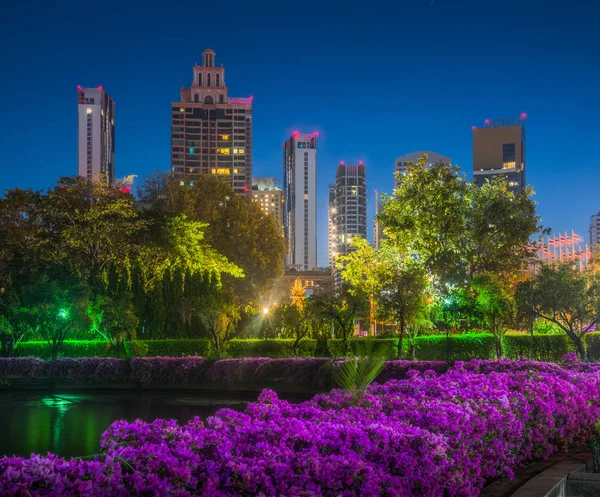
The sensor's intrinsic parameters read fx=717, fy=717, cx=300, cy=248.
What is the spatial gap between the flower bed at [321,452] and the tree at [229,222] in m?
37.5

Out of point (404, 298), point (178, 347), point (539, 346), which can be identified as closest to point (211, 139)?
point (178, 347)

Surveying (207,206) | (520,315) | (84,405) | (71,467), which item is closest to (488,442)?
(71,467)

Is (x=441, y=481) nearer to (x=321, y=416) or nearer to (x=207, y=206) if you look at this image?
(x=321, y=416)

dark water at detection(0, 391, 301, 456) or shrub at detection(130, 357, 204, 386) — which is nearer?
dark water at detection(0, 391, 301, 456)

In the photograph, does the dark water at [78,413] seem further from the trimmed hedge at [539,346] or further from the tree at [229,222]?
the tree at [229,222]

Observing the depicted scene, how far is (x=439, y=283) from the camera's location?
30.4m

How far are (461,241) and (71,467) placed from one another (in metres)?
28.1

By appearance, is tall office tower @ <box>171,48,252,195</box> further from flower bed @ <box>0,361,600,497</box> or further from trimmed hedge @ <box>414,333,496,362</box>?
flower bed @ <box>0,361,600,497</box>

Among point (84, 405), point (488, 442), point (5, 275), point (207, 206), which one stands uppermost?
point (207, 206)

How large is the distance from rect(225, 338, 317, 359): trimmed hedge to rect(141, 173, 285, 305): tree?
17841 millimetres

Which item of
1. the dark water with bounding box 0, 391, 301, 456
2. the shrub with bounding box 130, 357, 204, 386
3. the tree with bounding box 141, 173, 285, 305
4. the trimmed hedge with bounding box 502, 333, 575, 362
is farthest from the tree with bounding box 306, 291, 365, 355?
the tree with bounding box 141, 173, 285, 305

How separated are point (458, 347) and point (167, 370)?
1105 cm

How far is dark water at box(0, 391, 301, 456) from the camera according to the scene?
11814 mm

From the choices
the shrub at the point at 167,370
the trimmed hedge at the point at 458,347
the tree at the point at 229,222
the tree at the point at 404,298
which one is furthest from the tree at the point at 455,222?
the tree at the point at 229,222
